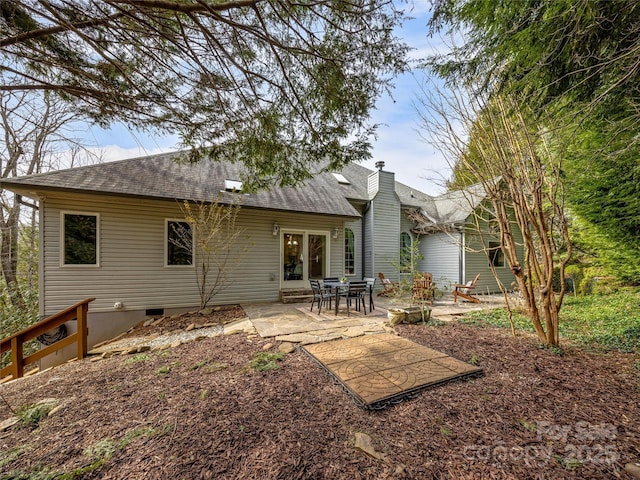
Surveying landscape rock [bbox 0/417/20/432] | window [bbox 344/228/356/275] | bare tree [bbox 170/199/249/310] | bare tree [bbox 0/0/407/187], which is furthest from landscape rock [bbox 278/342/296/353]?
window [bbox 344/228/356/275]

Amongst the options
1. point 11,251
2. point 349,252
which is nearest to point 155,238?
point 349,252

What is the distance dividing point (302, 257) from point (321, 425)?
22.3 feet

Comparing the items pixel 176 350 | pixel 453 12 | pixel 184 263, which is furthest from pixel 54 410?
pixel 453 12

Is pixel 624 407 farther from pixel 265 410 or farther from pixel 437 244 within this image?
pixel 437 244

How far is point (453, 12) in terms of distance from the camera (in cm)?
338

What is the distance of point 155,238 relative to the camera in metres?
7.10

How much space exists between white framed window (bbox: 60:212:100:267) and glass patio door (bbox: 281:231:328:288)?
491 centimetres

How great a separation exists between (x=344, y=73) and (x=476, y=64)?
1912mm

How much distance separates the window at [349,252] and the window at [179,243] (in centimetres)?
591

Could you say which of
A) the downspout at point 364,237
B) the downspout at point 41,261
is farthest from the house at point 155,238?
the downspout at point 364,237

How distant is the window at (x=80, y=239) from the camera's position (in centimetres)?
627

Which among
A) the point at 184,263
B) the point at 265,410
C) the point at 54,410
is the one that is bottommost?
the point at 54,410

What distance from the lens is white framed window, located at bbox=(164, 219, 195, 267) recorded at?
7227 mm

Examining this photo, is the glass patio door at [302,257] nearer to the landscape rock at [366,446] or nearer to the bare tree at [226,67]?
the bare tree at [226,67]
